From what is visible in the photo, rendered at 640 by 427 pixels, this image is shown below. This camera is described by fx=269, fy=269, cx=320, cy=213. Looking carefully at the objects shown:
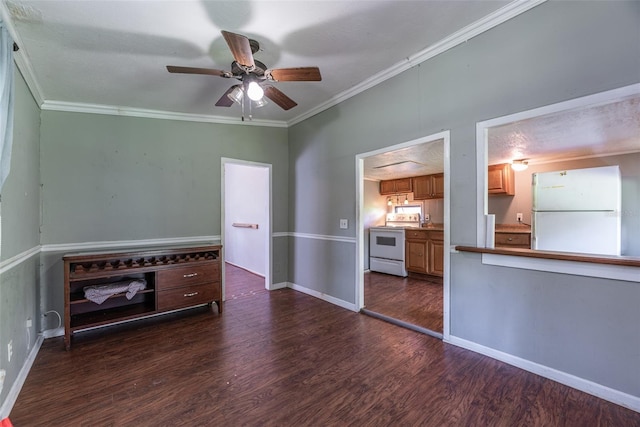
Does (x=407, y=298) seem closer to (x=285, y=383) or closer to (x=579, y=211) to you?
(x=579, y=211)

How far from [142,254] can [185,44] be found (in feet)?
7.26

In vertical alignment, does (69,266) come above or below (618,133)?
below

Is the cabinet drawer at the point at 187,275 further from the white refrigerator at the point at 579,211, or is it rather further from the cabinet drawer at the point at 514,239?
the cabinet drawer at the point at 514,239


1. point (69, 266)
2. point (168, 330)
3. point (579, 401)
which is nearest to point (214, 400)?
point (168, 330)

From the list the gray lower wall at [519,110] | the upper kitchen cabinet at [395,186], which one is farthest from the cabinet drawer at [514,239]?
the gray lower wall at [519,110]

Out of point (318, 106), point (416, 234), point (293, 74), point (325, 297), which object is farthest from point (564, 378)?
point (318, 106)

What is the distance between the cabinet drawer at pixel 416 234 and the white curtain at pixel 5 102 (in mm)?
5012

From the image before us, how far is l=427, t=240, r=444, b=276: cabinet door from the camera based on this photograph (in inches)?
184

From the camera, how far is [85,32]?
2.06 metres

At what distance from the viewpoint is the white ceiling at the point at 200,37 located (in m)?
1.88

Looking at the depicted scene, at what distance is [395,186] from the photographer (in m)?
6.04

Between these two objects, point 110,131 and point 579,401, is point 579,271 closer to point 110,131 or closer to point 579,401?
point 579,401

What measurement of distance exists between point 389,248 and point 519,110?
3625 mm

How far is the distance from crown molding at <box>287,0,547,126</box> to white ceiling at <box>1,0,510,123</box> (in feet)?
0.07
